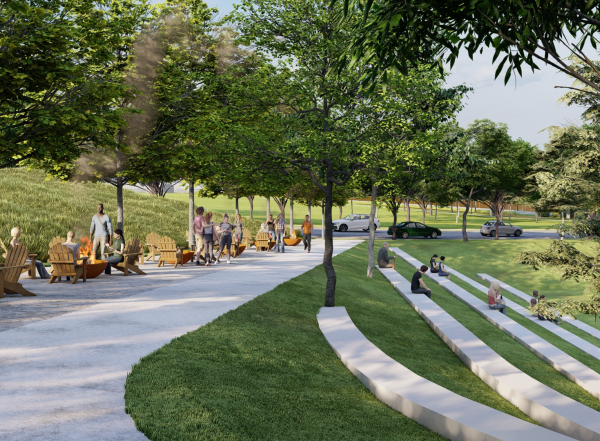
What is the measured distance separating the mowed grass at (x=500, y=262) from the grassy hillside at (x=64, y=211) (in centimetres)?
1460

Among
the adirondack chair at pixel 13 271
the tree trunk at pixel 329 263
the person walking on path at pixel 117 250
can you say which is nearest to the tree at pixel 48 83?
the adirondack chair at pixel 13 271

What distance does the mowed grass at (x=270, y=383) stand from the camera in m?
5.07

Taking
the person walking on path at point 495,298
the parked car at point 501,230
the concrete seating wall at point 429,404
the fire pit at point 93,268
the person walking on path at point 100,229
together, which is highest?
the person walking on path at point 100,229

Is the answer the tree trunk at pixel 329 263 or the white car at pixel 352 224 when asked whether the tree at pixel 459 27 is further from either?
the white car at pixel 352 224

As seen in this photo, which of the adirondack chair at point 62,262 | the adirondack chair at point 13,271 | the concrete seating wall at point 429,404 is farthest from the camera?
the adirondack chair at point 62,262

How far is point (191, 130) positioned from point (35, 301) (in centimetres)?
981

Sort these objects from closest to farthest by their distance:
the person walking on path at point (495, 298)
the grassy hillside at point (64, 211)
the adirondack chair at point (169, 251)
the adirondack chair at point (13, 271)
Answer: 1. the adirondack chair at point (13, 271)
2. the person walking on path at point (495, 298)
3. the adirondack chair at point (169, 251)
4. the grassy hillside at point (64, 211)

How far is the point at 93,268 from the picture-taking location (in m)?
13.5

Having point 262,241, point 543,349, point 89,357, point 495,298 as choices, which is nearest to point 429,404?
point 89,357

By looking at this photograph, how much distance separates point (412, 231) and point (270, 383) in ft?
128

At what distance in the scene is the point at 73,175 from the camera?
18703mm

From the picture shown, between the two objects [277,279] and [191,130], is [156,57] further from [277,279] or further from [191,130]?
[277,279]

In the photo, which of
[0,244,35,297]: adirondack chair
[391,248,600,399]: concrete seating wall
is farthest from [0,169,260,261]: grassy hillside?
[391,248,600,399]: concrete seating wall

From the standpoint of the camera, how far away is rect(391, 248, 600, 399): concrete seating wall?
10680 mm
